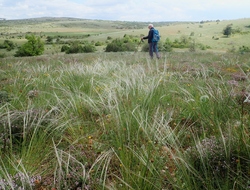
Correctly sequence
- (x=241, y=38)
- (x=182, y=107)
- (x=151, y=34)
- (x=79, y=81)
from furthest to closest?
A: (x=241, y=38) → (x=151, y=34) → (x=79, y=81) → (x=182, y=107)

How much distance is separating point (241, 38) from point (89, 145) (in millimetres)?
66722

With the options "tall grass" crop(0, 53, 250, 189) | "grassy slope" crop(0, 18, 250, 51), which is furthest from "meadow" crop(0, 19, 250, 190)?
"grassy slope" crop(0, 18, 250, 51)

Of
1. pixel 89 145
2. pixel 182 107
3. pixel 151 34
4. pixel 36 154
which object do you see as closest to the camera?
pixel 36 154

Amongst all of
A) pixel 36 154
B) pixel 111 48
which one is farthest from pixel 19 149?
pixel 111 48

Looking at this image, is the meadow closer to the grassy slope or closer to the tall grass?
the tall grass

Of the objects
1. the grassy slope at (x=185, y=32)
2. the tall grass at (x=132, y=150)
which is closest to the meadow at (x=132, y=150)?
the tall grass at (x=132, y=150)

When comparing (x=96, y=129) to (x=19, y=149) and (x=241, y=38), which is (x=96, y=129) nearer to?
(x=19, y=149)

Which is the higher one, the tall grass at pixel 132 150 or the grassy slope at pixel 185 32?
the grassy slope at pixel 185 32

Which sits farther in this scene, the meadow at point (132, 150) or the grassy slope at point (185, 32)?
the grassy slope at point (185, 32)

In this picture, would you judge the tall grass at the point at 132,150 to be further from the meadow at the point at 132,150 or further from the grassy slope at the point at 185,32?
the grassy slope at the point at 185,32

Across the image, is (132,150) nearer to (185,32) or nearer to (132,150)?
(132,150)

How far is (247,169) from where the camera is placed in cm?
166

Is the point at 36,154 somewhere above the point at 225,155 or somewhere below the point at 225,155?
below

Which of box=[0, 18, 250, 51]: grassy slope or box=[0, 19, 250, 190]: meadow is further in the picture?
box=[0, 18, 250, 51]: grassy slope
